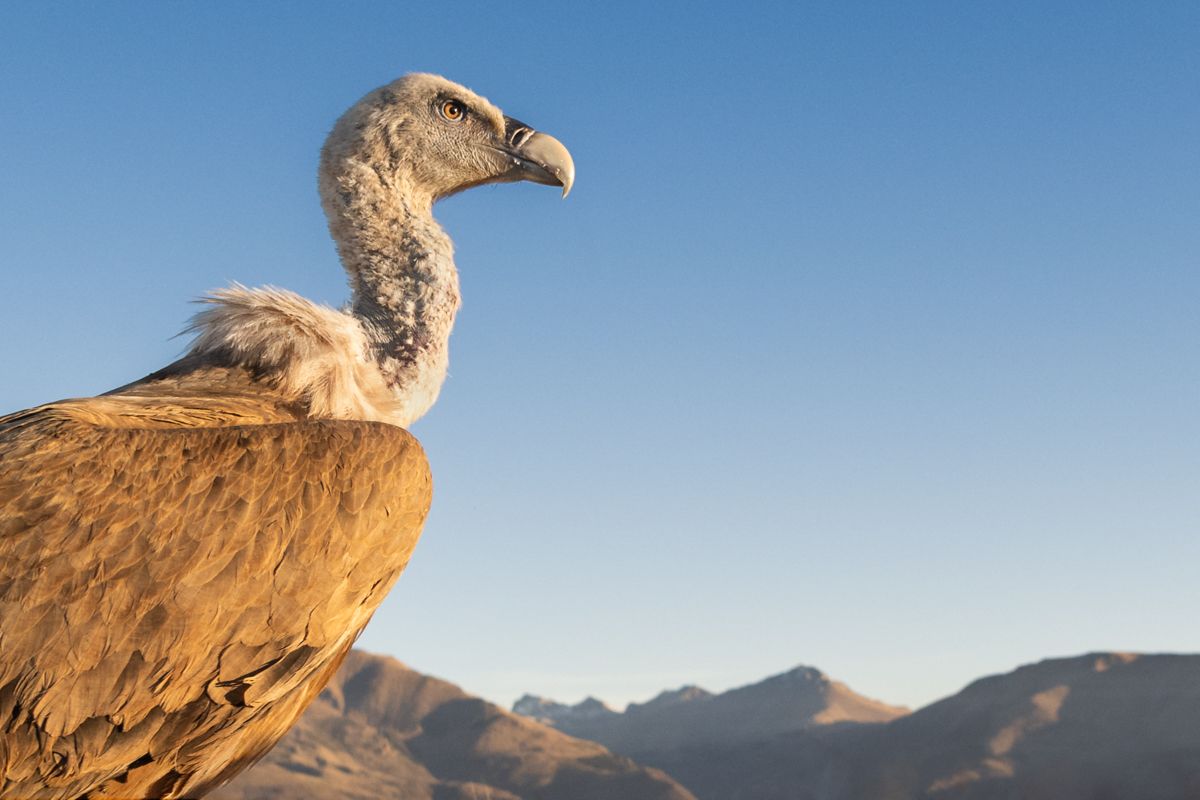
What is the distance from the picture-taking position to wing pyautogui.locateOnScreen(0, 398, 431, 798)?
17.0ft

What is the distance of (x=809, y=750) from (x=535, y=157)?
100m

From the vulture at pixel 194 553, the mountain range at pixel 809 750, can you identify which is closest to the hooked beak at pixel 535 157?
the vulture at pixel 194 553

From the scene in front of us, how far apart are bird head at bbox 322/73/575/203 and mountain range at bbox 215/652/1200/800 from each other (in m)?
73.6

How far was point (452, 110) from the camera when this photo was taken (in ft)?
26.6

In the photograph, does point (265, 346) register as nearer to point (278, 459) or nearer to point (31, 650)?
point (278, 459)

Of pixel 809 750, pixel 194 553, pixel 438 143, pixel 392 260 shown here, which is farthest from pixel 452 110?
pixel 809 750

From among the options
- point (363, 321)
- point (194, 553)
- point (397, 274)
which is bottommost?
point (194, 553)

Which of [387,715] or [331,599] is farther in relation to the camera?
[387,715]

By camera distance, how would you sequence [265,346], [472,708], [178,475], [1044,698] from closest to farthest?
[178,475] < [265,346] < [1044,698] < [472,708]

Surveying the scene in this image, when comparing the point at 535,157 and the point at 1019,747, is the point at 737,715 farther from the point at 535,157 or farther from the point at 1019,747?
the point at 535,157

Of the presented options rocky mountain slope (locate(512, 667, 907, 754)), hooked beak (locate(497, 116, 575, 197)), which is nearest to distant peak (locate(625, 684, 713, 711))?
rocky mountain slope (locate(512, 667, 907, 754))

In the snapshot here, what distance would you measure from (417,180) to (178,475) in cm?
295

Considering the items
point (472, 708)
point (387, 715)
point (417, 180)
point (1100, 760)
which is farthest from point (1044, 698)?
point (417, 180)

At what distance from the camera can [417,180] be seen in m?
7.78
